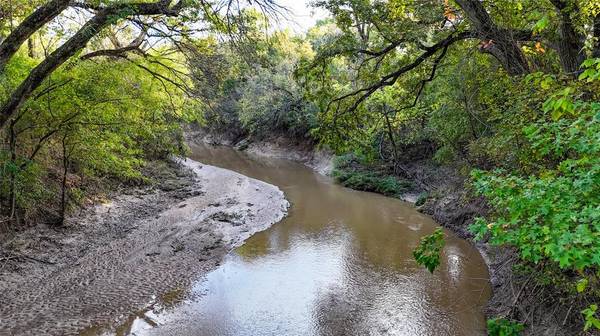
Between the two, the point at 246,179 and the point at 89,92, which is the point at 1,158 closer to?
the point at 89,92

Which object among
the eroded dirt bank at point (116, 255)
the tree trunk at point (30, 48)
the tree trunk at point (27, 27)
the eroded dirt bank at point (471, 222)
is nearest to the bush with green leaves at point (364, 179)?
the eroded dirt bank at point (471, 222)

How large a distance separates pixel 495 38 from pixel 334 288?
551 centimetres

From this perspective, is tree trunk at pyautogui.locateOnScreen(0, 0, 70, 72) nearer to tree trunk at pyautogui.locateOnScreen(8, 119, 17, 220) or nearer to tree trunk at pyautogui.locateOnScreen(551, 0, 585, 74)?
tree trunk at pyautogui.locateOnScreen(8, 119, 17, 220)

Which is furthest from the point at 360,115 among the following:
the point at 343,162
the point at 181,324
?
the point at 343,162

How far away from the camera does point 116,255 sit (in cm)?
934

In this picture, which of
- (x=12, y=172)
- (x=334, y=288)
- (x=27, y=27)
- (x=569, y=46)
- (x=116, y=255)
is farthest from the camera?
(x=116, y=255)

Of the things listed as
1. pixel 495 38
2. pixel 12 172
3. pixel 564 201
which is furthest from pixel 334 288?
pixel 12 172

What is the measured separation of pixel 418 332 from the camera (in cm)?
694

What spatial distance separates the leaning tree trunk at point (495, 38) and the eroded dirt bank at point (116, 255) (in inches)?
279

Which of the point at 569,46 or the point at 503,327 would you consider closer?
the point at 569,46

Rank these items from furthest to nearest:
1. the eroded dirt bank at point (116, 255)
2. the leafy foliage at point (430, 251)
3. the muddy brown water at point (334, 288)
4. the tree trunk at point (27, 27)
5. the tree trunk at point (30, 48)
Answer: the tree trunk at point (30, 48) < the muddy brown water at point (334, 288) < the eroded dirt bank at point (116, 255) < the tree trunk at point (27, 27) < the leafy foliage at point (430, 251)

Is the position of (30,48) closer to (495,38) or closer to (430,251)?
(495,38)

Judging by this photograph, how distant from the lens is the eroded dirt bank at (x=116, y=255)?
6.87 metres

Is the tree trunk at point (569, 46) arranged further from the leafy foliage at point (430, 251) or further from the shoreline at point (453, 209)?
the shoreline at point (453, 209)
